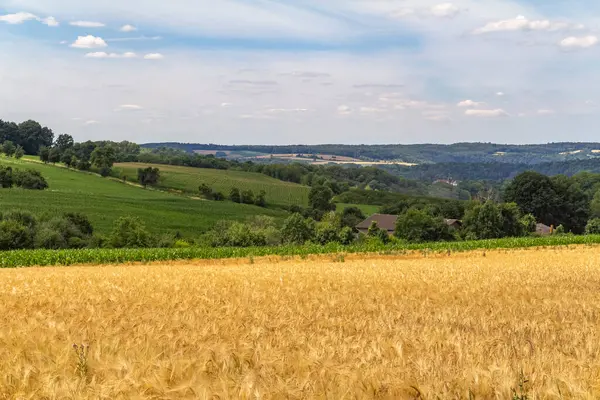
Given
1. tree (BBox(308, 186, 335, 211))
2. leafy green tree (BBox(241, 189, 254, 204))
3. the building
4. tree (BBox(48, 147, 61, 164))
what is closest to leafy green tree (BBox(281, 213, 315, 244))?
the building

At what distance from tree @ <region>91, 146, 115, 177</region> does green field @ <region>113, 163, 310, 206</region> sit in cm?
228

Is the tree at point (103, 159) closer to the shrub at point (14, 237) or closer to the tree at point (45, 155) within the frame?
the tree at point (45, 155)

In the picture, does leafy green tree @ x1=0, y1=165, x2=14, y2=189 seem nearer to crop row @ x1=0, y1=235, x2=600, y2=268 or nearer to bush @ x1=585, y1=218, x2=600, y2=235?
crop row @ x1=0, y1=235, x2=600, y2=268

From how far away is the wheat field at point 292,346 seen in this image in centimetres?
487

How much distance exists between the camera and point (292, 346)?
6.88m

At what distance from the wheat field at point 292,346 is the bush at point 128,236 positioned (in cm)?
5627

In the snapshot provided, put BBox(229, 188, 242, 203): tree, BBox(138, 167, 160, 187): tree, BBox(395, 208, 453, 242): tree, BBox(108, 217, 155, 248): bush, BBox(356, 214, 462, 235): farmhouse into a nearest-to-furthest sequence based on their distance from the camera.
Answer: BBox(108, 217, 155, 248): bush, BBox(395, 208, 453, 242): tree, BBox(356, 214, 462, 235): farmhouse, BBox(229, 188, 242, 203): tree, BBox(138, 167, 160, 187): tree

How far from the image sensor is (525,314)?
10758 mm

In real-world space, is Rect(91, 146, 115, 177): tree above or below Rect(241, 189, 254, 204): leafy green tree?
above

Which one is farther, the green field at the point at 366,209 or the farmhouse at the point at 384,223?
the green field at the point at 366,209

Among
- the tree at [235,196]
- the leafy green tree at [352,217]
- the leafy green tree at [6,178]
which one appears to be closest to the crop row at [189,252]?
the leafy green tree at [352,217]

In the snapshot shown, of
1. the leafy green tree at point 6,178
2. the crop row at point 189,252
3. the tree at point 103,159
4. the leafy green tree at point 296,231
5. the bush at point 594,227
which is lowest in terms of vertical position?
the bush at point 594,227

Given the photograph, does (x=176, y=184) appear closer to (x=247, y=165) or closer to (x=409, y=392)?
(x=247, y=165)

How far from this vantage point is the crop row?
40656 millimetres
